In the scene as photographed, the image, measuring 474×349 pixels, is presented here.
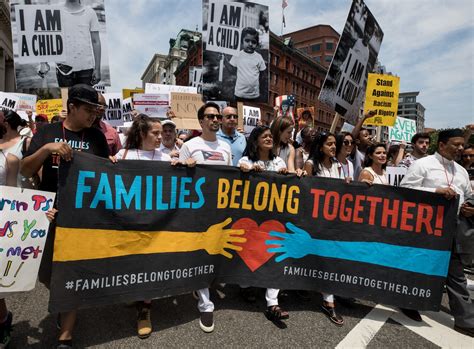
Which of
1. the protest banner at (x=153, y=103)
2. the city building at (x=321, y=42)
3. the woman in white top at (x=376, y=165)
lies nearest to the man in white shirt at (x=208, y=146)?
the woman in white top at (x=376, y=165)

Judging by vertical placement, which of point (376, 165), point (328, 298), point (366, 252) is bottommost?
point (328, 298)

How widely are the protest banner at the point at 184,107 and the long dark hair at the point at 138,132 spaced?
337 cm

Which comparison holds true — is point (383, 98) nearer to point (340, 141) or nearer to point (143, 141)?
point (340, 141)

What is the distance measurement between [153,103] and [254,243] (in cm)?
503

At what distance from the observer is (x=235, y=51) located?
5004 millimetres

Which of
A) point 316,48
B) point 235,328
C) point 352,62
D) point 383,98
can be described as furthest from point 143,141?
point 316,48

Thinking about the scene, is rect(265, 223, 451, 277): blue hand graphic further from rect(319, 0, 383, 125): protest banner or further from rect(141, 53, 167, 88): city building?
rect(141, 53, 167, 88): city building

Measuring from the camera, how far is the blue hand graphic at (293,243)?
319 cm

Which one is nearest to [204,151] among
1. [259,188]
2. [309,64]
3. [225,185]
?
[225,185]

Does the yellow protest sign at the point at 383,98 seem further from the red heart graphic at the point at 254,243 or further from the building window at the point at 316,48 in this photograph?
the building window at the point at 316,48

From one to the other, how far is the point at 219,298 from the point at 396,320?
74.1 inches

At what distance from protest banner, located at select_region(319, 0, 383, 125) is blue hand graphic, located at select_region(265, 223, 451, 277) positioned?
2.42 meters

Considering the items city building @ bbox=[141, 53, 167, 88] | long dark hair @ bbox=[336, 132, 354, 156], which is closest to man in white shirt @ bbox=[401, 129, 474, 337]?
long dark hair @ bbox=[336, 132, 354, 156]

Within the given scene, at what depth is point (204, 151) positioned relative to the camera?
11.0 feet
